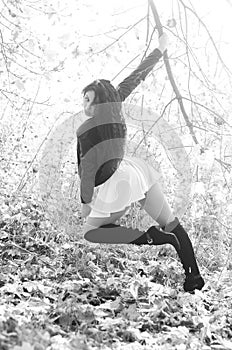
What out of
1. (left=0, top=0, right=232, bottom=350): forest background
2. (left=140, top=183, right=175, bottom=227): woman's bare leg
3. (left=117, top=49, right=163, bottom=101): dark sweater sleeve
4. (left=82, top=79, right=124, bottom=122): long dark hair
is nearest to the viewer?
(left=0, top=0, right=232, bottom=350): forest background

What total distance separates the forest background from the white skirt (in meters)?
0.45

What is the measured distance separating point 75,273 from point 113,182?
74 cm

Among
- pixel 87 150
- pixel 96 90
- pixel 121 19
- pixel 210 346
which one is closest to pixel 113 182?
pixel 87 150

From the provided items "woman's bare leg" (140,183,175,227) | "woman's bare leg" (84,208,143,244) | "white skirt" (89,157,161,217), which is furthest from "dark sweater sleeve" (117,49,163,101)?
"woman's bare leg" (84,208,143,244)

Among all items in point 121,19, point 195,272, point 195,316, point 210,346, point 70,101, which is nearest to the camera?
point 210,346

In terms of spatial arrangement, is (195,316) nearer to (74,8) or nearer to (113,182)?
(113,182)

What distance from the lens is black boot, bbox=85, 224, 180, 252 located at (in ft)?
10.4

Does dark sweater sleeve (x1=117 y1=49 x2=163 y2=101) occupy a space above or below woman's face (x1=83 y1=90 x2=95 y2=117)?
above

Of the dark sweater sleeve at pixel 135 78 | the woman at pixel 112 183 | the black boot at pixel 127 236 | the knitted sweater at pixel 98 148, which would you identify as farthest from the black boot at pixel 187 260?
the dark sweater sleeve at pixel 135 78

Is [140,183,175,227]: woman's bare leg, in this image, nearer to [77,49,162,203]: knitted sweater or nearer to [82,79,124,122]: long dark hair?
[77,49,162,203]: knitted sweater

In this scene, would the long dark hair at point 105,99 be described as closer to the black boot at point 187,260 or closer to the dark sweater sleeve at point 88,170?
the dark sweater sleeve at point 88,170

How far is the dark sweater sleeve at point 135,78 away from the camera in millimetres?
3465

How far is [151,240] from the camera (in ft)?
10.4

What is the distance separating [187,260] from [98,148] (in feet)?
2.97
